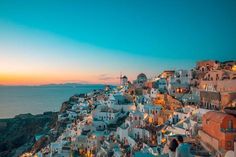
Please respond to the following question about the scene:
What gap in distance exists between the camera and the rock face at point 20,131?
7362 centimetres

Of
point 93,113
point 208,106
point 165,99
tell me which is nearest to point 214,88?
point 208,106

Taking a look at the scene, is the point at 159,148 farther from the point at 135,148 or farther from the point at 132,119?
the point at 132,119

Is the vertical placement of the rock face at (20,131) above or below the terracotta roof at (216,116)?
below

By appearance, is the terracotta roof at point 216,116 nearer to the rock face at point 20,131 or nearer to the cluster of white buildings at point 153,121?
the cluster of white buildings at point 153,121

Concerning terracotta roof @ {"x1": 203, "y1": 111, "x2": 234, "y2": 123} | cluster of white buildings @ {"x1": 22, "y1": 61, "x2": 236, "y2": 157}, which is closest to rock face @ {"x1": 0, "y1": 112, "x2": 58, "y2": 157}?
cluster of white buildings @ {"x1": 22, "y1": 61, "x2": 236, "y2": 157}

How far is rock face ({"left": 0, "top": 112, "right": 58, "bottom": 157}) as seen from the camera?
242ft

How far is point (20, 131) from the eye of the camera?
89.6 meters

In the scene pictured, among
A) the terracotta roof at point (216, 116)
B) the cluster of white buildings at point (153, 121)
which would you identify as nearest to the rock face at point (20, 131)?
the cluster of white buildings at point (153, 121)

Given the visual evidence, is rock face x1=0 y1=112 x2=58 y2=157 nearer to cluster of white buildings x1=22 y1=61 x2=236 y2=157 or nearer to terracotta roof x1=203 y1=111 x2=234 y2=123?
cluster of white buildings x1=22 y1=61 x2=236 y2=157

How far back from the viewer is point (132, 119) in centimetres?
3906

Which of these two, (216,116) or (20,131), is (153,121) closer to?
(216,116)

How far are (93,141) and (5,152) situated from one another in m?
42.8

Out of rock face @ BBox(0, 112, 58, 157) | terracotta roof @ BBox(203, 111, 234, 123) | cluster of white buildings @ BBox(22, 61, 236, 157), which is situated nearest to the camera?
terracotta roof @ BBox(203, 111, 234, 123)

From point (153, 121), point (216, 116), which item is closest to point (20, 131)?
point (153, 121)
